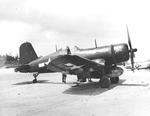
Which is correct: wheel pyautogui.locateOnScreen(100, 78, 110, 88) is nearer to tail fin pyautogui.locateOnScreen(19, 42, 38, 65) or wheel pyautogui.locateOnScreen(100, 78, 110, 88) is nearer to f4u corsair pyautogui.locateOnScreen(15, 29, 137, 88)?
f4u corsair pyautogui.locateOnScreen(15, 29, 137, 88)

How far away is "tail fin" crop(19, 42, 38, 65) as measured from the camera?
19688mm

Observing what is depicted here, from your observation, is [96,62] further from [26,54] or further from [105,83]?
[26,54]

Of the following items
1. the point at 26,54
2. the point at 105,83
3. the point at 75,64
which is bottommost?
the point at 105,83

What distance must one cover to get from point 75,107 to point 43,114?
1334 mm

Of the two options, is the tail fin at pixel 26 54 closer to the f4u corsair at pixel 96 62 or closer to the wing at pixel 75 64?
the f4u corsair at pixel 96 62

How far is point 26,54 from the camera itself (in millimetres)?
19781

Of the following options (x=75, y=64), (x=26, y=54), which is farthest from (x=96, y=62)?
(x=26, y=54)

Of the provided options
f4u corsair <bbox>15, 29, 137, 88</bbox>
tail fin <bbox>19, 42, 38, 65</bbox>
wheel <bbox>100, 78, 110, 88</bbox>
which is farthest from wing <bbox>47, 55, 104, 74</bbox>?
tail fin <bbox>19, 42, 38, 65</bbox>

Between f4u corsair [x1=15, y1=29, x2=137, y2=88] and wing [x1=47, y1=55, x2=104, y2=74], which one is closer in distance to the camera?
wing [x1=47, y1=55, x2=104, y2=74]

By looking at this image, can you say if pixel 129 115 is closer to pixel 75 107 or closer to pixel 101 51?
pixel 75 107

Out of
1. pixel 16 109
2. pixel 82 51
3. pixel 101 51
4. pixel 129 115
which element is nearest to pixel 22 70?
pixel 82 51

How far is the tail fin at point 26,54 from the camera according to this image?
1969 centimetres

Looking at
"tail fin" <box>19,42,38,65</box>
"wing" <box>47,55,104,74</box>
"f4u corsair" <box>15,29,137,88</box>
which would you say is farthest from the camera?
"tail fin" <box>19,42,38,65</box>

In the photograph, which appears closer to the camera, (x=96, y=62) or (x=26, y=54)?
(x=96, y=62)
